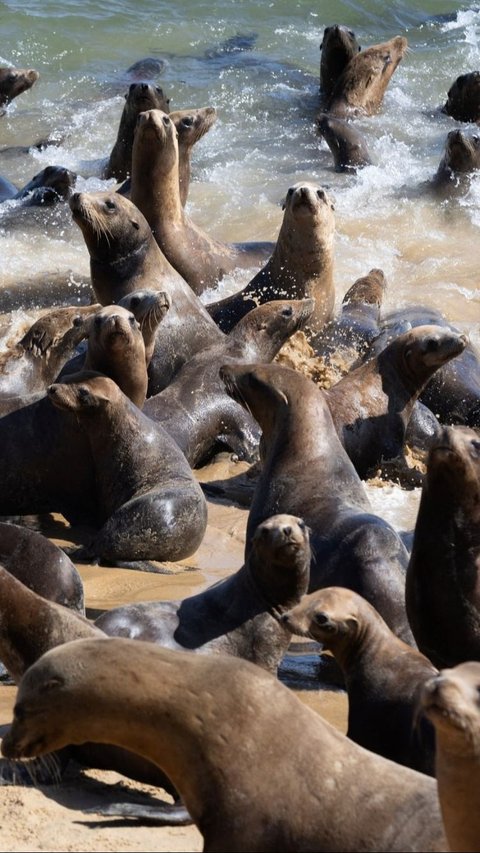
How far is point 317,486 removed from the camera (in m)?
7.39

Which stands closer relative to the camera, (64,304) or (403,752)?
(403,752)

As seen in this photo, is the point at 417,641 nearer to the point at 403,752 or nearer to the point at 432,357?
the point at 403,752

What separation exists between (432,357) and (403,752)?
4.52m

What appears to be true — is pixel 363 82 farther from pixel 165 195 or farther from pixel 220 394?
pixel 220 394

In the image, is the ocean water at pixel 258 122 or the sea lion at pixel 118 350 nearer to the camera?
the sea lion at pixel 118 350

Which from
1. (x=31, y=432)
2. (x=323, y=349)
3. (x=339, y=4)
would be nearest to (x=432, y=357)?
(x=323, y=349)

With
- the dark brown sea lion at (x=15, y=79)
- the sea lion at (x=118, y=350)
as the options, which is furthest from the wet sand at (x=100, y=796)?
the dark brown sea lion at (x=15, y=79)

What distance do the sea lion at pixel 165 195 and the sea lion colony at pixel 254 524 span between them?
0.02 meters

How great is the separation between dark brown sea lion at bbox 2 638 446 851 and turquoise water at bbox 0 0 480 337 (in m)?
8.35

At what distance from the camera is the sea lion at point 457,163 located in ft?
51.8

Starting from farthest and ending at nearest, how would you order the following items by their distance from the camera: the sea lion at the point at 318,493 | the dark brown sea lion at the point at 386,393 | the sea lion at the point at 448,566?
1. the dark brown sea lion at the point at 386,393
2. the sea lion at the point at 318,493
3. the sea lion at the point at 448,566

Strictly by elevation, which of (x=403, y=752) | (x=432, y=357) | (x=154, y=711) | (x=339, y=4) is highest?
(x=154, y=711)

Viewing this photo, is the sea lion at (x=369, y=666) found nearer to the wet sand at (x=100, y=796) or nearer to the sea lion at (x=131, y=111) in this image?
the wet sand at (x=100, y=796)

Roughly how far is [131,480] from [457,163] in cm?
863
